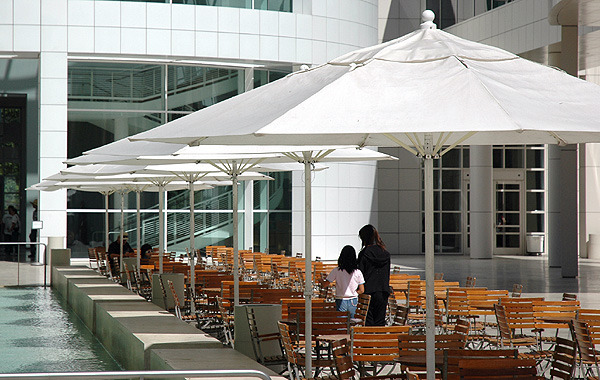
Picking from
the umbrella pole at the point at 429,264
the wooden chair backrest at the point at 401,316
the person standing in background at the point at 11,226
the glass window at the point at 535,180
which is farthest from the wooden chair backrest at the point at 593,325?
the glass window at the point at 535,180

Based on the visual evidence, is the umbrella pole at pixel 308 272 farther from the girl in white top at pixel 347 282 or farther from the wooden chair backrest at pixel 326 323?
the girl in white top at pixel 347 282

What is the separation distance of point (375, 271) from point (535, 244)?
93.1 feet

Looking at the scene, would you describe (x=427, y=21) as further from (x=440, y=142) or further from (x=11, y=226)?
(x=11, y=226)

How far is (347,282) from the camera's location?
38.3 feet

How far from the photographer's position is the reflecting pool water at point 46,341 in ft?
37.2

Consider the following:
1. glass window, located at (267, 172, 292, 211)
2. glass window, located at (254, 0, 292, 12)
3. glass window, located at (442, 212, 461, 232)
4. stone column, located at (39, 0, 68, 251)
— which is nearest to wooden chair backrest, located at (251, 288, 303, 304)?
stone column, located at (39, 0, 68, 251)

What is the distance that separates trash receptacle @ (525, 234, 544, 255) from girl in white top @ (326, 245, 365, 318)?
92.8 ft

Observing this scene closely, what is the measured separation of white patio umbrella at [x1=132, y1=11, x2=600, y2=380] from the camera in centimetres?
505

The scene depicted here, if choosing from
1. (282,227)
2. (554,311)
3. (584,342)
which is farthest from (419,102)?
(282,227)

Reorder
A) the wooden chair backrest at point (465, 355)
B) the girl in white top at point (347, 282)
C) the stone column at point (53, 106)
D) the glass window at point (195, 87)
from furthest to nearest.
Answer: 1. the glass window at point (195, 87)
2. the stone column at point (53, 106)
3. the girl in white top at point (347, 282)
4. the wooden chair backrest at point (465, 355)

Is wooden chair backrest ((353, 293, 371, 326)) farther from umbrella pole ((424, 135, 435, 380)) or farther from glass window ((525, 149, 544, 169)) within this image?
Result: glass window ((525, 149, 544, 169))

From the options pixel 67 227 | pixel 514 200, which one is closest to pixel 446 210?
pixel 514 200

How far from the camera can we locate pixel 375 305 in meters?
11.9

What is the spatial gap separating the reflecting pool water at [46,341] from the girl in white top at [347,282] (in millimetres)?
3184
